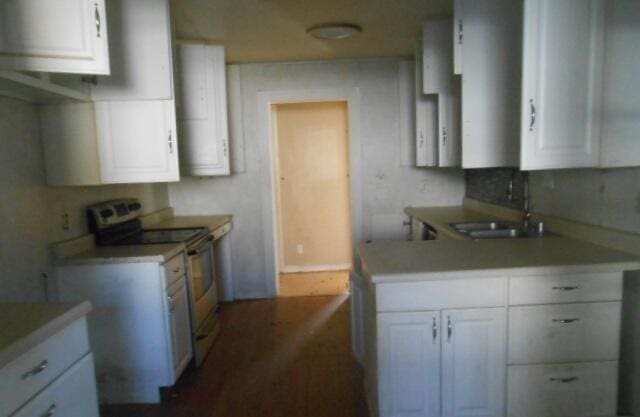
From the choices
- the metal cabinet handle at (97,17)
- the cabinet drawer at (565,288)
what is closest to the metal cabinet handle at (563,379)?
the cabinet drawer at (565,288)

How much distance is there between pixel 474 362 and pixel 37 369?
1.55m

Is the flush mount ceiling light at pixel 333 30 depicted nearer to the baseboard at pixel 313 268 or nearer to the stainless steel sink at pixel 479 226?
the stainless steel sink at pixel 479 226

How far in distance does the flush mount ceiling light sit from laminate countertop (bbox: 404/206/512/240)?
1513 mm

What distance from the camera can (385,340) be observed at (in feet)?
5.43

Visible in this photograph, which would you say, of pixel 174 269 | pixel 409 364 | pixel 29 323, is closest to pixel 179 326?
pixel 174 269

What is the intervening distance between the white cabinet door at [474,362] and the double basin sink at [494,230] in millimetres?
853

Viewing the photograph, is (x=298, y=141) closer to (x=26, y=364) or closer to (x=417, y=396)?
(x=417, y=396)

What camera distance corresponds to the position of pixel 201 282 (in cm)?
293

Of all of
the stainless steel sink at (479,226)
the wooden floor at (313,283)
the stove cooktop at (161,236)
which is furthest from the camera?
the wooden floor at (313,283)

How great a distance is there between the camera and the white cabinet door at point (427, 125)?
127 inches

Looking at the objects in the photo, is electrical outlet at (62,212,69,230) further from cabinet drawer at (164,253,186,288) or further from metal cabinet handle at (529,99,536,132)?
metal cabinet handle at (529,99,536,132)

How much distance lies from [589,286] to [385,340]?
876mm

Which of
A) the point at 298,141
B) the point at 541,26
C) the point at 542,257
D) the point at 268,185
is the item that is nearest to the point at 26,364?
the point at 542,257

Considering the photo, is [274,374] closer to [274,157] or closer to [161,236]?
[161,236]
